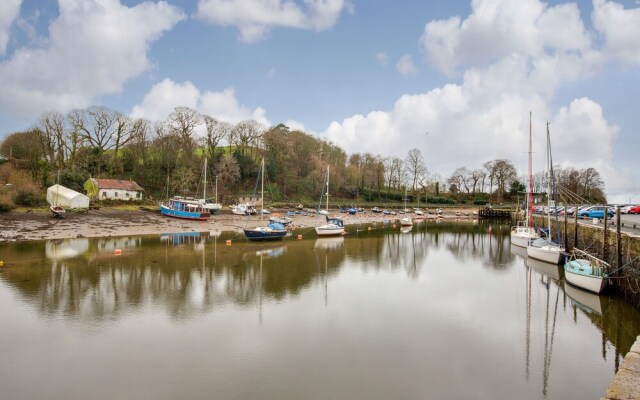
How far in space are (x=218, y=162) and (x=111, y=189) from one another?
18869 millimetres

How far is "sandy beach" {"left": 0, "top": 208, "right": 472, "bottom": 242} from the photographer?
32.8 metres

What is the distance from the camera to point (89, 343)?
37.7ft

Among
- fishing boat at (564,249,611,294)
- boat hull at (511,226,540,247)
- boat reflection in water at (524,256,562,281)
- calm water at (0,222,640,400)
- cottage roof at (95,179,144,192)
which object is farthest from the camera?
cottage roof at (95,179,144,192)

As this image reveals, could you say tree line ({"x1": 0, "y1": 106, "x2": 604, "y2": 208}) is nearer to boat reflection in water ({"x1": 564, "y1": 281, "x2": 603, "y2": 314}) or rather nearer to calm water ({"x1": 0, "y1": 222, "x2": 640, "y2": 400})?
calm water ({"x1": 0, "y1": 222, "x2": 640, "y2": 400})

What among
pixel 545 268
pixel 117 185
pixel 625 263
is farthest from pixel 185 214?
pixel 625 263

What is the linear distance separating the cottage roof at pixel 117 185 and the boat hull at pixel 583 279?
2000 inches

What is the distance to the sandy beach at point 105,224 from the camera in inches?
1291

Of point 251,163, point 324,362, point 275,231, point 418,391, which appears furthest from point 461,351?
point 251,163

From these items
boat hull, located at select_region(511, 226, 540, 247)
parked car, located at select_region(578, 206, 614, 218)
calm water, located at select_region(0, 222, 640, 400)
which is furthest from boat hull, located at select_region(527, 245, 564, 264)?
parked car, located at select_region(578, 206, 614, 218)

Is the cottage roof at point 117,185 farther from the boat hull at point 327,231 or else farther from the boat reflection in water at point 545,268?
the boat reflection in water at point 545,268

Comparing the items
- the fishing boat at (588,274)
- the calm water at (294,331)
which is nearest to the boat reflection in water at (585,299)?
the calm water at (294,331)

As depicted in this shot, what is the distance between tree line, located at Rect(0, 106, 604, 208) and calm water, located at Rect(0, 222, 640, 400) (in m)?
34.9

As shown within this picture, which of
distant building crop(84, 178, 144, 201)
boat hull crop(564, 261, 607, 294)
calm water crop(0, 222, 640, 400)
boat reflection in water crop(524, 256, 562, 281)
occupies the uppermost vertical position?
distant building crop(84, 178, 144, 201)

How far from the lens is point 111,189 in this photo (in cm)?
5034
